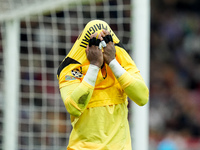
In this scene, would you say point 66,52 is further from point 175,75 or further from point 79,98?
point 175,75

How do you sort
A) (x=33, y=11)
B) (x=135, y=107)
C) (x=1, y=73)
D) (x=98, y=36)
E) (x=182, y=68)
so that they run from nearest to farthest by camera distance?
(x=98, y=36)
(x=135, y=107)
(x=33, y=11)
(x=1, y=73)
(x=182, y=68)

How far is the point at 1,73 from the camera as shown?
5035 mm

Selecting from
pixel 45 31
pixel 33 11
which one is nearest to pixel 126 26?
pixel 33 11

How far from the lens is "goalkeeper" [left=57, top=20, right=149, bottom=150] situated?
7.22 feet

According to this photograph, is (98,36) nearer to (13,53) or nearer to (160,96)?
(13,53)

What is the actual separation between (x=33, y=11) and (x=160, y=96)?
468 cm

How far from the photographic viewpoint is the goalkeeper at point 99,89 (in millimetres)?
2199

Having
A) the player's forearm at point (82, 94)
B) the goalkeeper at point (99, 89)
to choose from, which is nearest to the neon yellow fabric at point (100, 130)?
the goalkeeper at point (99, 89)

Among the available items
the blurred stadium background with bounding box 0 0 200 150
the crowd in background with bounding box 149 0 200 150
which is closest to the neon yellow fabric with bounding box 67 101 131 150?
the blurred stadium background with bounding box 0 0 200 150

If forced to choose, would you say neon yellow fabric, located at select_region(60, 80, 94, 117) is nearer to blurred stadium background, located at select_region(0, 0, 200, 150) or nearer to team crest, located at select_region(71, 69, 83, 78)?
team crest, located at select_region(71, 69, 83, 78)

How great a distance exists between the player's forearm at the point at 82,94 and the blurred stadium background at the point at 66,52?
179 cm

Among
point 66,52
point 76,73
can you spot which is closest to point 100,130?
point 76,73

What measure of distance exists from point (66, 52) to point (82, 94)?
2.58m

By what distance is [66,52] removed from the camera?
15.4ft
